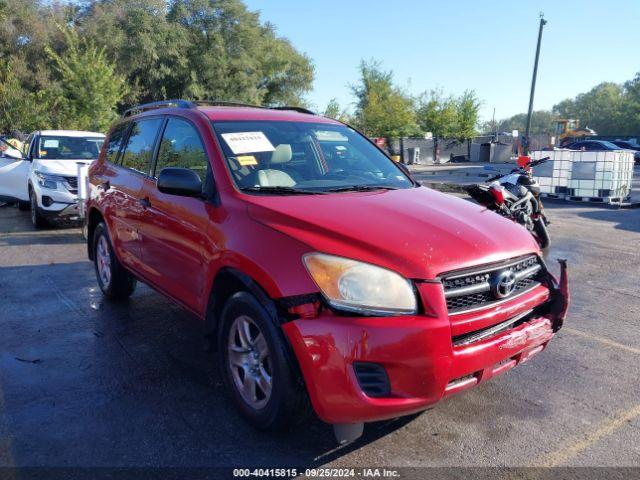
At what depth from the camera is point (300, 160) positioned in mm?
3816

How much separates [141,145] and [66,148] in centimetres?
660

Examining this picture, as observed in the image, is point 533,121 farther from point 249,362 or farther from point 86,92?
point 249,362

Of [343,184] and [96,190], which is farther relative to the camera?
[96,190]

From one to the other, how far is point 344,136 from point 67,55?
26433mm

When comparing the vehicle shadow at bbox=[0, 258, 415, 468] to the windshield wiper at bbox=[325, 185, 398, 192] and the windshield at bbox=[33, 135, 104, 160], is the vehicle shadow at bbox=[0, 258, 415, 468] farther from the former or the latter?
the windshield at bbox=[33, 135, 104, 160]

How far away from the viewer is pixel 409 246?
8.84 ft

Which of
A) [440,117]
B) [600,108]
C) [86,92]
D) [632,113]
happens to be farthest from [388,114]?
[600,108]

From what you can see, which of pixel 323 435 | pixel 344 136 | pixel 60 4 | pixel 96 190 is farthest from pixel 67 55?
pixel 323 435

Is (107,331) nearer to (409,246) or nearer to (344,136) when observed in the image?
(344,136)

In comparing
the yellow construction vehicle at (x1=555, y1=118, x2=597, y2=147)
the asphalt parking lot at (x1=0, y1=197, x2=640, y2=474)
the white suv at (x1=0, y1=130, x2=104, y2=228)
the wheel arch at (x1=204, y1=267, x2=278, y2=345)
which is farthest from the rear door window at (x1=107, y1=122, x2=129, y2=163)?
the yellow construction vehicle at (x1=555, y1=118, x2=597, y2=147)

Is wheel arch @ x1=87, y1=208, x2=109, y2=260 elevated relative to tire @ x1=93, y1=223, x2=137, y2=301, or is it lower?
elevated

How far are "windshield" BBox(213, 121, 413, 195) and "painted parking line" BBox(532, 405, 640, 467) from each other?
1.95 meters

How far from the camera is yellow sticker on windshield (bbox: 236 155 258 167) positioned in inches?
138

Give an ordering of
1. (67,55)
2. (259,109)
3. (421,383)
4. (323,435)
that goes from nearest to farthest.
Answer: (421,383), (323,435), (259,109), (67,55)
